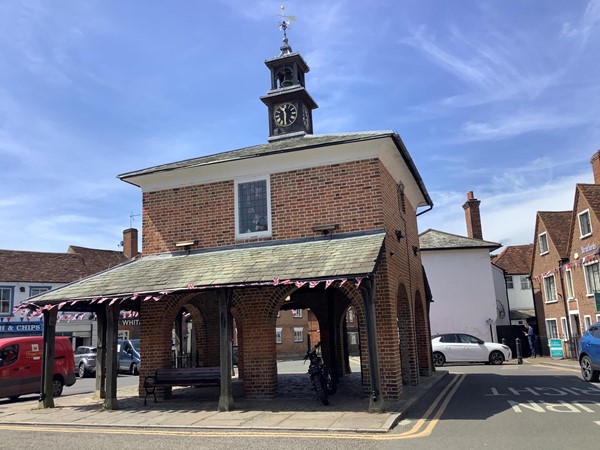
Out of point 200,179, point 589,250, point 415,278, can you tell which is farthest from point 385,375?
point 589,250

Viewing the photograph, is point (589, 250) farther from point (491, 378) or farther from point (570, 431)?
point (570, 431)

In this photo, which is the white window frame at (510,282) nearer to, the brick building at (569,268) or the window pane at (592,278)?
the brick building at (569,268)

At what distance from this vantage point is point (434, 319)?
101 feet

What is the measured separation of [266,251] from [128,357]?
1762cm

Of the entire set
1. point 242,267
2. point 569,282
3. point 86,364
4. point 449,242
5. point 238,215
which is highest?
point 449,242

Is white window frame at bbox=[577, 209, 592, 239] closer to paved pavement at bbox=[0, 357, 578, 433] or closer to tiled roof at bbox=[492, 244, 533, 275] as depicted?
tiled roof at bbox=[492, 244, 533, 275]

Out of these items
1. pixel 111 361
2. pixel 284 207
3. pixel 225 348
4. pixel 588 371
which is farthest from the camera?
pixel 588 371

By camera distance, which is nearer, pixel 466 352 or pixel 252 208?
pixel 252 208

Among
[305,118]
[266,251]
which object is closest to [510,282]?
[305,118]

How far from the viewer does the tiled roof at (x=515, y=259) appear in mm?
38812

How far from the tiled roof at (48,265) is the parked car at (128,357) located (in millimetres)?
10460

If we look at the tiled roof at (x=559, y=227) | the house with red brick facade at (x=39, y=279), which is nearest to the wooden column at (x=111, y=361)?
the house with red brick facade at (x=39, y=279)

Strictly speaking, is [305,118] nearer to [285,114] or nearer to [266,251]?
[285,114]

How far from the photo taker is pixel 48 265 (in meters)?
35.4
